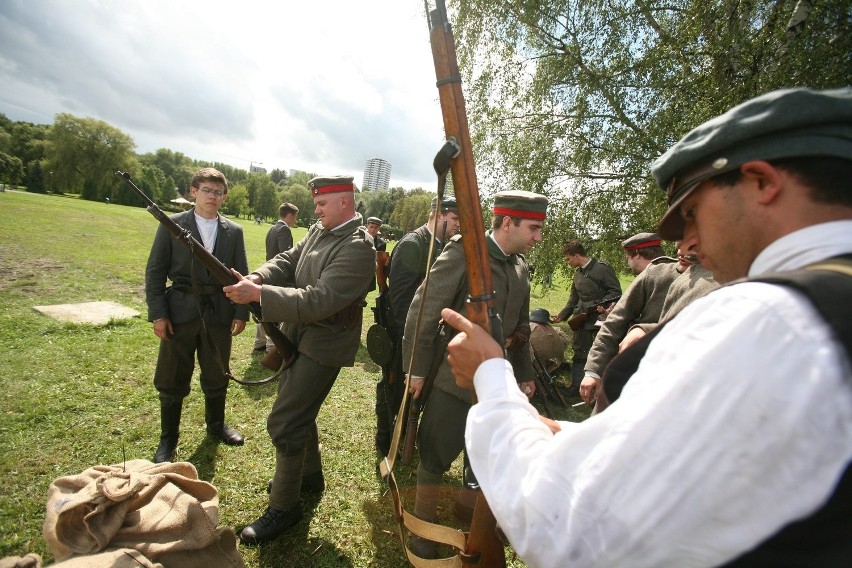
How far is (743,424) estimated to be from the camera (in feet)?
2.15

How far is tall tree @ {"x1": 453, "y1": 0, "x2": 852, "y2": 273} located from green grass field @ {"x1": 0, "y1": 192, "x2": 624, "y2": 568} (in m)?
5.65

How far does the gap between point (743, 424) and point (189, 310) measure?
411cm

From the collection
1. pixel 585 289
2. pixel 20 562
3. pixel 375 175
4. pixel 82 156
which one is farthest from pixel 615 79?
pixel 375 175

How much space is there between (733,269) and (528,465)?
0.70 m

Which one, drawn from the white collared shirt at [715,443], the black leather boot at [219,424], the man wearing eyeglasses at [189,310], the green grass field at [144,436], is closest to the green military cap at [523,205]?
the white collared shirt at [715,443]

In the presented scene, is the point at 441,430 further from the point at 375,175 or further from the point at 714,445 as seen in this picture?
the point at 375,175

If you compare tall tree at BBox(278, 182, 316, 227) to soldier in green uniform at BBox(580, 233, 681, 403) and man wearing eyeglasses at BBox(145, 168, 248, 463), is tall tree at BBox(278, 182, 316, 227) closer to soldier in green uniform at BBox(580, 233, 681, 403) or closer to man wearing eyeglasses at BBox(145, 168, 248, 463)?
man wearing eyeglasses at BBox(145, 168, 248, 463)

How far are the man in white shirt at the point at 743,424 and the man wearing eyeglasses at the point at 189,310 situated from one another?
11.6 ft

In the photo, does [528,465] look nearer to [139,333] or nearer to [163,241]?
[163,241]

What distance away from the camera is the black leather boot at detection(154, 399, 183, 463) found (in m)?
3.63

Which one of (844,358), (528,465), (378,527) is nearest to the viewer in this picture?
(844,358)

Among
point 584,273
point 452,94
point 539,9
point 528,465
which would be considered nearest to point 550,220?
point 584,273

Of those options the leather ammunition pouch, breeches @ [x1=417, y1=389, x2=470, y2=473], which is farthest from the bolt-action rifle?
breeches @ [x1=417, y1=389, x2=470, y2=473]

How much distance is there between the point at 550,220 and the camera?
9.95m
